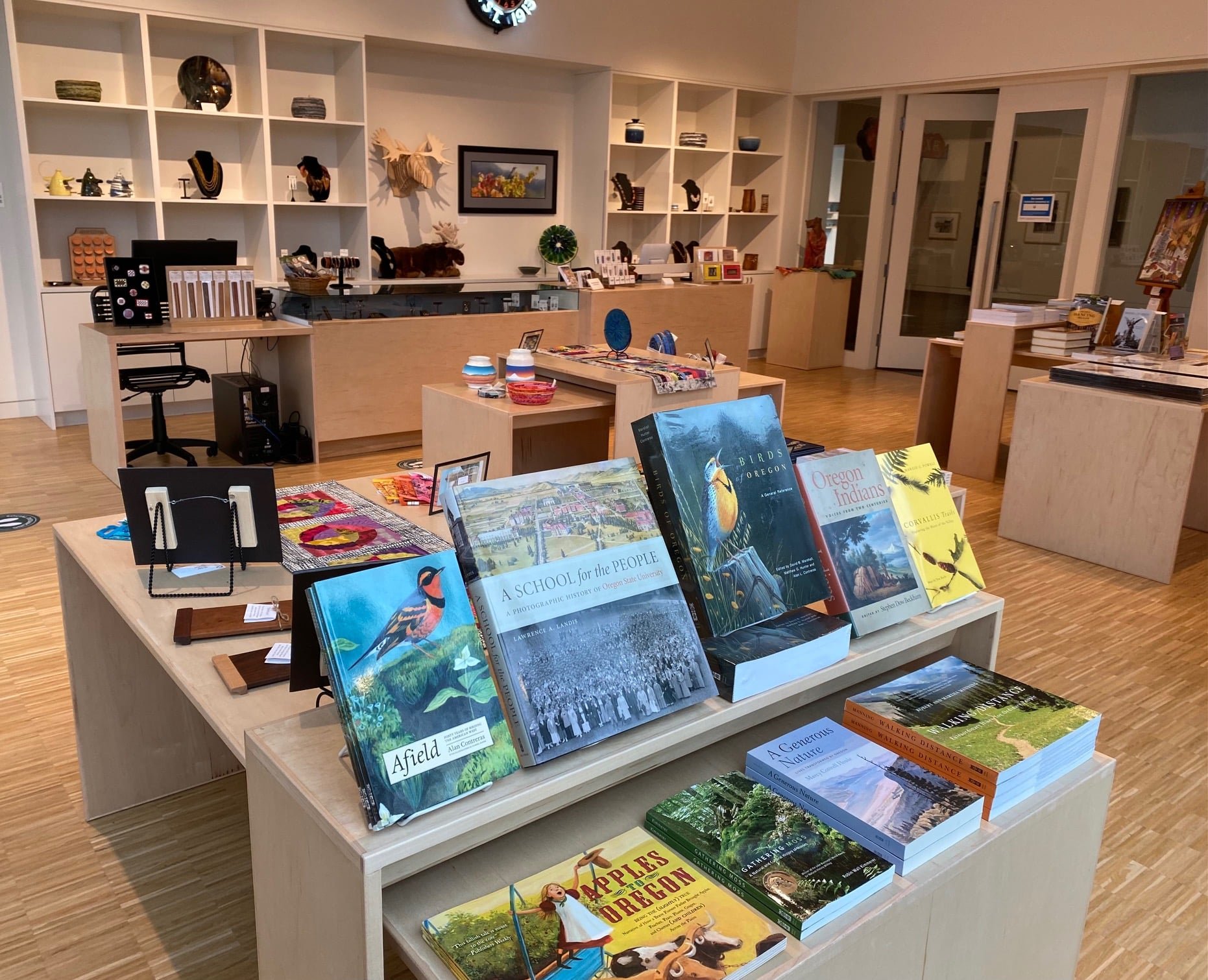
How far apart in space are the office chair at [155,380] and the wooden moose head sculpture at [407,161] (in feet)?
9.48

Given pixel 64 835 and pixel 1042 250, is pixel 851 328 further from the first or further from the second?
pixel 64 835

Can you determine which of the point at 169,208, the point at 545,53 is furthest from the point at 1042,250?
the point at 169,208

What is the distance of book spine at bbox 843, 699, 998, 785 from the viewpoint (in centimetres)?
140

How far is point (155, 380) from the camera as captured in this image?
495cm

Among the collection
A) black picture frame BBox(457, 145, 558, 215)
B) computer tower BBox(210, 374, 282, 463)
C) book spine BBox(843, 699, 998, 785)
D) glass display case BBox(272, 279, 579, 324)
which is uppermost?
black picture frame BBox(457, 145, 558, 215)

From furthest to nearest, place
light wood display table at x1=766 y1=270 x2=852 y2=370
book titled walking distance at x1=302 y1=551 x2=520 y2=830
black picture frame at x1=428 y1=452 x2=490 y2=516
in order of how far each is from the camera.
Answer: light wood display table at x1=766 y1=270 x2=852 y2=370 < black picture frame at x1=428 y1=452 x2=490 y2=516 < book titled walking distance at x1=302 y1=551 x2=520 y2=830

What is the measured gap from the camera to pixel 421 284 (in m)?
6.62

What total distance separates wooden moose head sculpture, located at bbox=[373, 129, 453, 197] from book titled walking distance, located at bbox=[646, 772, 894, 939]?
7.04 meters

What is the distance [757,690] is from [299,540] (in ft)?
3.87

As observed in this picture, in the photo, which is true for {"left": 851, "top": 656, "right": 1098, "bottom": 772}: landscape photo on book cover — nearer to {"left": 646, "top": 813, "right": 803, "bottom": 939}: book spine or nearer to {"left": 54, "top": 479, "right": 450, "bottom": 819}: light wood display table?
{"left": 646, "top": 813, "right": 803, "bottom": 939}: book spine

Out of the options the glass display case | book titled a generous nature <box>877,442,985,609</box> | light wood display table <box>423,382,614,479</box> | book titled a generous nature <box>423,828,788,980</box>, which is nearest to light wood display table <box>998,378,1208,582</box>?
light wood display table <box>423,382,614,479</box>

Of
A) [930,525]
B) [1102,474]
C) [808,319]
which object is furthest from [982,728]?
[808,319]

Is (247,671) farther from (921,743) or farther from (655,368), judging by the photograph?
(655,368)

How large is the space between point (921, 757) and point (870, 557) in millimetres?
329
